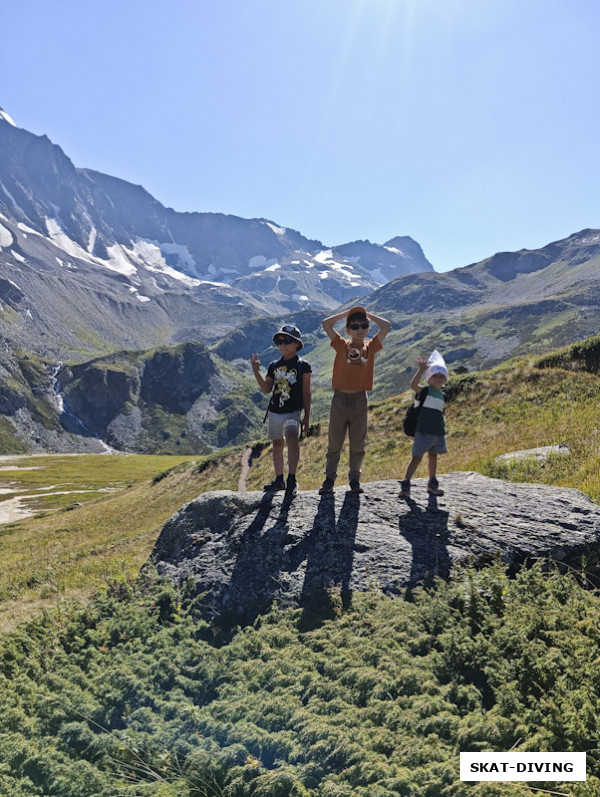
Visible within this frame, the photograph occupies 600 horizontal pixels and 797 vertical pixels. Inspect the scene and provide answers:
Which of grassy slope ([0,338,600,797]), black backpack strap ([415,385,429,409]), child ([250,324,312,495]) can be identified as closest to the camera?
grassy slope ([0,338,600,797])

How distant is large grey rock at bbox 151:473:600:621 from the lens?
24.6 ft

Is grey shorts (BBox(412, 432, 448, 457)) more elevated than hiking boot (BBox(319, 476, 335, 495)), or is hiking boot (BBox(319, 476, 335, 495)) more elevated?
grey shorts (BBox(412, 432, 448, 457))

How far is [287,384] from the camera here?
402 inches

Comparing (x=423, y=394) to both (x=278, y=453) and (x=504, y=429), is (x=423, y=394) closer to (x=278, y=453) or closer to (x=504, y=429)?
(x=278, y=453)

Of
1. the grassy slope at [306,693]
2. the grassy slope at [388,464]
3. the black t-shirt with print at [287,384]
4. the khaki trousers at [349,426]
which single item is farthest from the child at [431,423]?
the grassy slope at [306,693]

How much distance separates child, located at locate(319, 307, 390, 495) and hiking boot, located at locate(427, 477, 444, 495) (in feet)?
5.36

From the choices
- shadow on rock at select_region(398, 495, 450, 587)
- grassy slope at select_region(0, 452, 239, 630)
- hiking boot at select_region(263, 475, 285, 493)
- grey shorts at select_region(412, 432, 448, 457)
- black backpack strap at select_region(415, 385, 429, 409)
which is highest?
black backpack strap at select_region(415, 385, 429, 409)

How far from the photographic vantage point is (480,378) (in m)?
27.3

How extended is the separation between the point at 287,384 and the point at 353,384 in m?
1.56

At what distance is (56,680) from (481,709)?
17.7ft

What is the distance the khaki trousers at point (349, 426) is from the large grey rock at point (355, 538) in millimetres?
783

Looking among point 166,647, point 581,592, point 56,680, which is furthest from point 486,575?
point 56,680

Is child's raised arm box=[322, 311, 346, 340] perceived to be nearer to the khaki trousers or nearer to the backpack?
the khaki trousers

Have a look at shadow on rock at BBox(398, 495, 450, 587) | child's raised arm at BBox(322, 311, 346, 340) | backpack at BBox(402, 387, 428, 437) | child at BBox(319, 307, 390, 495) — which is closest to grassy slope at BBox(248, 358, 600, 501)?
shadow on rock at BBox(398, 495, 450, 587)
